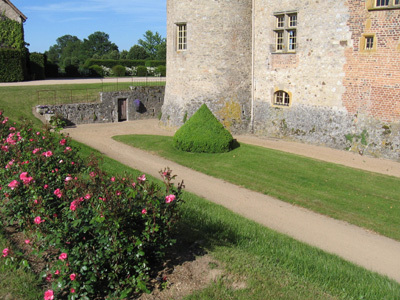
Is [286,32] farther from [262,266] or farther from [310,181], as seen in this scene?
[262,266]

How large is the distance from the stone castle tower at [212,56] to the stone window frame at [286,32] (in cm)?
134

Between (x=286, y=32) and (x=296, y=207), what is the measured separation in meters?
9.19

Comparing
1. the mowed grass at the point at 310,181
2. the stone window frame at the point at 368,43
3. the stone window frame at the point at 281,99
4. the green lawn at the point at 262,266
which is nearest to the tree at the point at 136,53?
the stone window frame at the point at 281,99

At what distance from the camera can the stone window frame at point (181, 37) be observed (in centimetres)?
1850

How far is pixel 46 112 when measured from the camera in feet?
65.8

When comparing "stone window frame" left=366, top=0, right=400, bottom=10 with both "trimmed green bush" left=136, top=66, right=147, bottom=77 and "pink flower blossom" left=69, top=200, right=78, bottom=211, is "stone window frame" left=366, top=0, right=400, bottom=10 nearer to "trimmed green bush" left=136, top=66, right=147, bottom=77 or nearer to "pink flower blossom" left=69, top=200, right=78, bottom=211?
"pink flower blossom" left=69, top=200, right=78, bottom=211

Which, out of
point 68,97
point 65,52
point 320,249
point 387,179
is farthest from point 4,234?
point 65,52

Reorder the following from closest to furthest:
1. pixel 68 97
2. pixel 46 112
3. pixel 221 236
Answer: pixel 221 236 < pixel 46 112 < pixel 68 97

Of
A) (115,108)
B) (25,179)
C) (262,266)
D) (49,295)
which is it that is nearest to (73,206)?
(49,295)

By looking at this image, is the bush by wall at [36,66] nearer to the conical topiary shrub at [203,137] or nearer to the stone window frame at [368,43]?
the conical topiary shrub at [203,137]

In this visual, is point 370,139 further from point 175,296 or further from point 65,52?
point 65,52

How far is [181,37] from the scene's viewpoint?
736 inches

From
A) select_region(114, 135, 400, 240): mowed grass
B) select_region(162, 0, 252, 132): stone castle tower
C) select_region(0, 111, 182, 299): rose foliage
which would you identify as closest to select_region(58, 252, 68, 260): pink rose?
select_region(0, 111, 182, 299): rose foliage

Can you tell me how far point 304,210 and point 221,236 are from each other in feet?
13.2
